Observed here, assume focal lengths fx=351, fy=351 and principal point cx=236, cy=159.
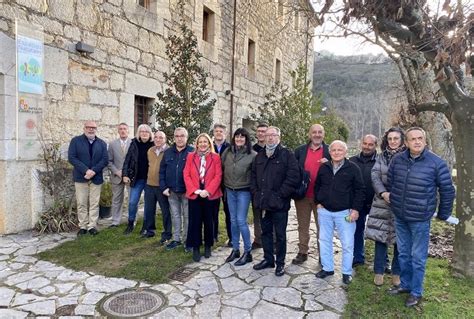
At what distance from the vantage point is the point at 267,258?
4223 millimetres

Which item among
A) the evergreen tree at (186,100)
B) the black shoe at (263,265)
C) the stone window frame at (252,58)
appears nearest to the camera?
the black shoe at (263,265)

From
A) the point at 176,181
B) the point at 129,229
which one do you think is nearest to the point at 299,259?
the point at 176,181

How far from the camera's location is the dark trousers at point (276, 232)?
13.2 ft

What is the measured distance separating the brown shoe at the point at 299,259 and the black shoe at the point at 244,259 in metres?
0.55

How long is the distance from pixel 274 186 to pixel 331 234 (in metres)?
0.85

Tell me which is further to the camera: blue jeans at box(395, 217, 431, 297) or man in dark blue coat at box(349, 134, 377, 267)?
man in dark blue coat at box(349, 134, 377, 267)

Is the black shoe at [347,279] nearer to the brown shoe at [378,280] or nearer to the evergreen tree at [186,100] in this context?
the brown shoe at [378,280]

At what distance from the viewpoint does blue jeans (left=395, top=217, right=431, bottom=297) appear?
330cm

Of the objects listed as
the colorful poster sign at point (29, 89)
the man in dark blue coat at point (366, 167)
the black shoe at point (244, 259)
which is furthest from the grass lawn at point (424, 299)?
the colorful poster sign at point (29, 89)

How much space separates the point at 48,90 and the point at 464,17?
5513mm

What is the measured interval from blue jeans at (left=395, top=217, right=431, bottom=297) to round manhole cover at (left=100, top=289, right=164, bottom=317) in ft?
7.94

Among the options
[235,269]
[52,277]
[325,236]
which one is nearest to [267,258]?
[235,269]

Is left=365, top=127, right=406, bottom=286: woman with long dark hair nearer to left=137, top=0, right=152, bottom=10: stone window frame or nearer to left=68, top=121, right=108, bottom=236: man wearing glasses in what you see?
left=68, top=121, right=108, bottom=236: man wearing glasses

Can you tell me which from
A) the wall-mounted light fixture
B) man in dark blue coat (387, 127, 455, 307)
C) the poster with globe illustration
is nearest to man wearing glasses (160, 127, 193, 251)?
the poster with globe illustration
